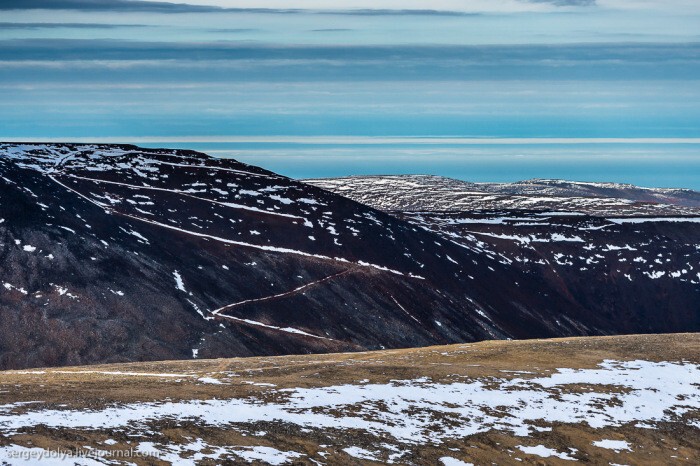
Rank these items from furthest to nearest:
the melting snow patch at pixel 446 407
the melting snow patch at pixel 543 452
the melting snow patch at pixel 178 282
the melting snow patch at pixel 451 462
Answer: the melting snow patch at pixel 178 282 < the melting snow patch at pixel 543 452 < the melting snow patch at pixel 446 407 < the melting snow patch at pixel 451 462

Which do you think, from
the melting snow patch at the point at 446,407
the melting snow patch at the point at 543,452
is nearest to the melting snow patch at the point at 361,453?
the melting snow patch at the point at 446,407

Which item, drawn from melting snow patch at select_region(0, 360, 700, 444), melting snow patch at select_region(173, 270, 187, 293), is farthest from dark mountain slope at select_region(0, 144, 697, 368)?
melting snow patch at select_region(0, 360, 700, 444)

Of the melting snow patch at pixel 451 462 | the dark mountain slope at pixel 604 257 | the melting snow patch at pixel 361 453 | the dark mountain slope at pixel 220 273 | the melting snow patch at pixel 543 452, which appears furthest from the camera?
the dark mountain slope at pixel 604 257

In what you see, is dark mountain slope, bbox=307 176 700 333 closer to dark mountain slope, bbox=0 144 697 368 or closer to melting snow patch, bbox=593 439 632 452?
dark mountain slope, bbox=0 144 697 368

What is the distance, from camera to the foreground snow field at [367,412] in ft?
93.5

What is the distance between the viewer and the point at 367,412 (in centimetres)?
3469

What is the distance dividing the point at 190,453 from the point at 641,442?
1607 centimetres

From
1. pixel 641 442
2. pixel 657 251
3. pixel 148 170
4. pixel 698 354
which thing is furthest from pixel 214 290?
pixel 657 251

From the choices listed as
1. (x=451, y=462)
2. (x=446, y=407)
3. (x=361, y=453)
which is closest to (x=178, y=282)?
(x=446, y=407)

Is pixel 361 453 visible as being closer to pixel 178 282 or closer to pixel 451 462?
pixel 451 462

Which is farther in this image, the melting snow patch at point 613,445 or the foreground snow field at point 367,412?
the melting snow patch at point 613,445

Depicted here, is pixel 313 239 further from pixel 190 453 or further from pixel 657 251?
pixel 190 453

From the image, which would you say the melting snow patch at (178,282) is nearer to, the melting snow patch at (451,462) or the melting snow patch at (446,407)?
the melting snow patch at (446,407)

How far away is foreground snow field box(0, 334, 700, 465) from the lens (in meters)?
28.5
